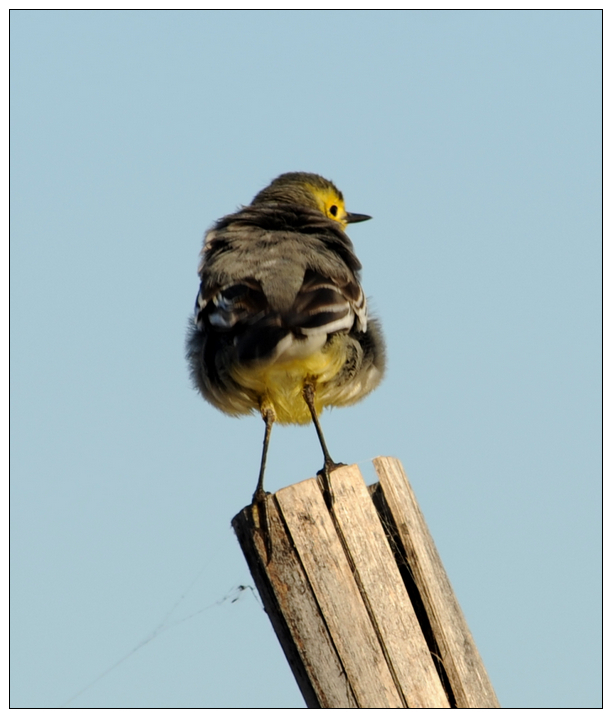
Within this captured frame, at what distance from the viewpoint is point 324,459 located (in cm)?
549

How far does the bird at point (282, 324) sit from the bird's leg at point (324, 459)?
1 cm

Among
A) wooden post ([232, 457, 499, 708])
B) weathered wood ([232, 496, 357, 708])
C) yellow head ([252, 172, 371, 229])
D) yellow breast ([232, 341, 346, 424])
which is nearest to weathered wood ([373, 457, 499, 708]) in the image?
wooden post ([232, 457, 499, 708])

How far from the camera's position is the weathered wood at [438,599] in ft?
14.2

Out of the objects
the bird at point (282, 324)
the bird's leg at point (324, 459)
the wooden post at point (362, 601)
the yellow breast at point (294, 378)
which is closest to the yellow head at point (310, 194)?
the bird at point (282, 324)

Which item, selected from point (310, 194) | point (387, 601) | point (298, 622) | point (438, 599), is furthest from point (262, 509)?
point (310, 194)

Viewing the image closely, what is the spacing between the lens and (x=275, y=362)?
6020 millimetres

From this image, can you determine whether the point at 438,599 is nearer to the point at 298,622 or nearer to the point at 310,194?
the point at 298,622

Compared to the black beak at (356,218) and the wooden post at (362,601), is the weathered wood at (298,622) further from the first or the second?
the black beak at (356,218)

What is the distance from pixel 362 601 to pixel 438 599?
424 mm

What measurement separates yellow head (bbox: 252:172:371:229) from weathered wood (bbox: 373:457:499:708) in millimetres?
5076

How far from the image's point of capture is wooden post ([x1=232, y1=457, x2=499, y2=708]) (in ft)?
13.6

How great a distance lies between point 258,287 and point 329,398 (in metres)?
1.13
